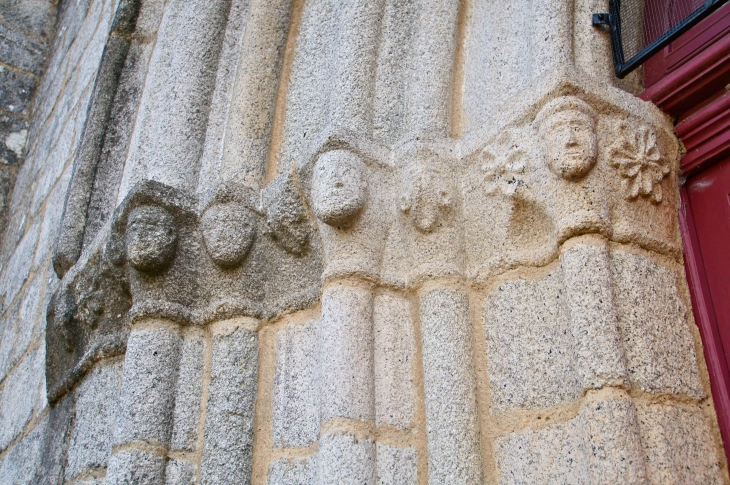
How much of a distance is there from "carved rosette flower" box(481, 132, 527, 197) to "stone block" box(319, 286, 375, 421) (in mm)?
394

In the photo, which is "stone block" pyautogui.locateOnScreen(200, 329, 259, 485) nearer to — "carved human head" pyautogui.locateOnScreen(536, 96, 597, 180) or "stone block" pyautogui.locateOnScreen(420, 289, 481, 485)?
"stone block" pyautogui.locateOnScreen(420, 289, 481, 485)

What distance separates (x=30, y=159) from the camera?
416cm

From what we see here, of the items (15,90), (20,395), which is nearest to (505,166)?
(20,395)

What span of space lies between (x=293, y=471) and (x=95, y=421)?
761 mm

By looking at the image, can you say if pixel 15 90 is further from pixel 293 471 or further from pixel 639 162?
pixel 639 162

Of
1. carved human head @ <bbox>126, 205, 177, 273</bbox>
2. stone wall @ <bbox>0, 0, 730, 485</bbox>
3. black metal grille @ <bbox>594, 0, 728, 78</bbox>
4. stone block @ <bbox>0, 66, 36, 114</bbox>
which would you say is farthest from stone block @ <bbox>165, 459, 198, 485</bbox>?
stone block @ <bbox>0, 66, 36, 114</bbox>

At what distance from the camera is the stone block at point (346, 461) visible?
1.47 m

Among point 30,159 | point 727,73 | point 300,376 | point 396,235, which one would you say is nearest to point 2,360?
point 30,159

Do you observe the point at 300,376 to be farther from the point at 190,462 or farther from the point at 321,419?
the point at 190,462

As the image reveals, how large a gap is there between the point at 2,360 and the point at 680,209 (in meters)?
3.06

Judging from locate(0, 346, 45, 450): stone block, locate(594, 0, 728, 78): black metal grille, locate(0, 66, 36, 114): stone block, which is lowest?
locate(0, 346, 45, 450): stone block

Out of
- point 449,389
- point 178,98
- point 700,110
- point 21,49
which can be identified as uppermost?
point 21,49

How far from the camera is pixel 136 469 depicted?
1.73 m

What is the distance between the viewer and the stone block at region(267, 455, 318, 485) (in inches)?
64.4
